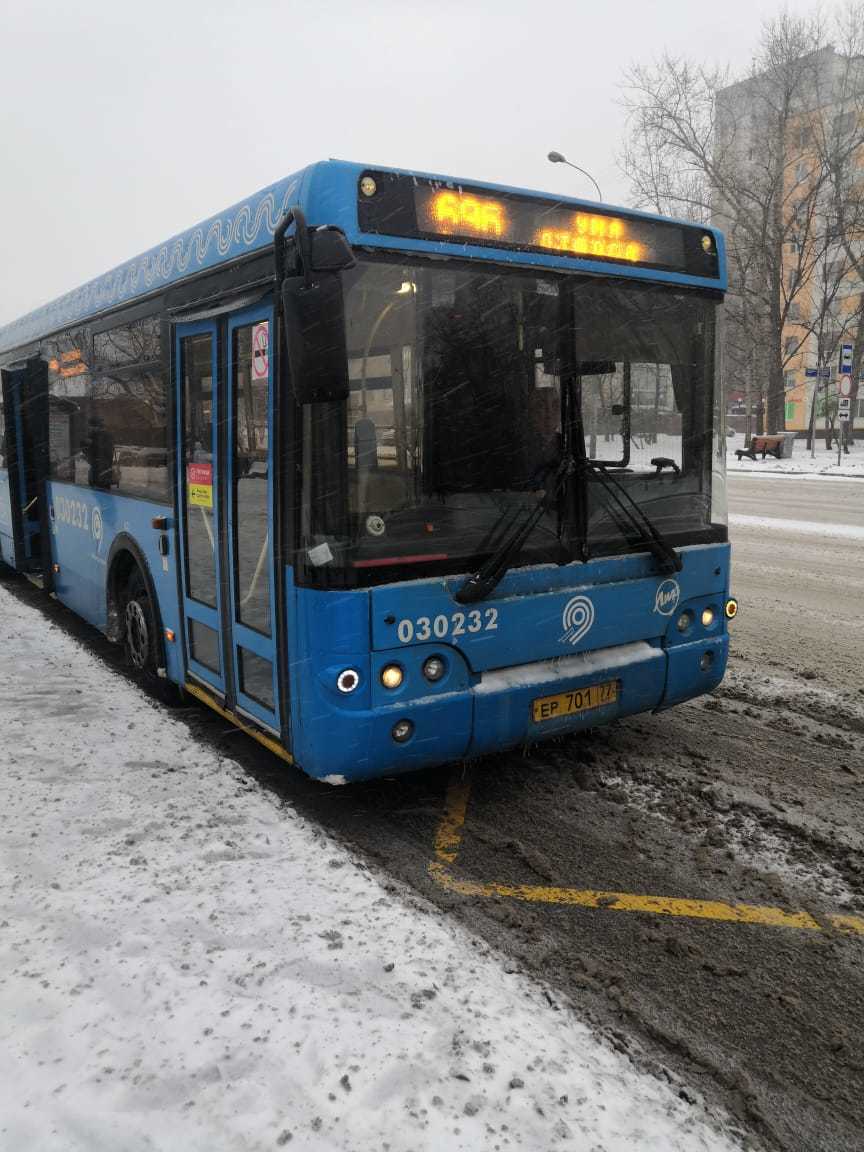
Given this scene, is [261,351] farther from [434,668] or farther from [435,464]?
[434,668]

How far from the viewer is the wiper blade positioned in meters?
4.59

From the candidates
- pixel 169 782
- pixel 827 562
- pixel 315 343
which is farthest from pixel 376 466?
pixel 827 562

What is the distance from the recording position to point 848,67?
1379 inches

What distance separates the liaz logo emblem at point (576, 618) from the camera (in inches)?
178

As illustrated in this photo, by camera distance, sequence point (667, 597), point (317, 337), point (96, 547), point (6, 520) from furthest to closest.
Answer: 1. point (6, 520)
2. point (96, 547)
3. point (667, 597)
4. point (317, 337)

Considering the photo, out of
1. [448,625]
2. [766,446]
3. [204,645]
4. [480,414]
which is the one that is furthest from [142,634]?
[766,446]

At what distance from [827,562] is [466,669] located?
27.4ft

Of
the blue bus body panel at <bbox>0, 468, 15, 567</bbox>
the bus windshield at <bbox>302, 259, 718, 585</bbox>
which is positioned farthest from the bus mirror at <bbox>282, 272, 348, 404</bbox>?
the blue bus body panel at <bbox>0, 468, 15, 567</bbox>

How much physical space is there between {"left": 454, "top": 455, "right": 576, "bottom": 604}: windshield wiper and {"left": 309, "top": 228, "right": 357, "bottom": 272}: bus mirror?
1.40 m

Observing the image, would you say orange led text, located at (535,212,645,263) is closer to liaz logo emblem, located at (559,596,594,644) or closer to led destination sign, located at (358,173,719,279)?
led destination sign, located at (358,173,719,279)

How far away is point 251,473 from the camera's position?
14.6ft

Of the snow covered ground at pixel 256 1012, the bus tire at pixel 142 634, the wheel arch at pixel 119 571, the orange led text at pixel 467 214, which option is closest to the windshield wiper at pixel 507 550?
the orange led text at pixel 467 214

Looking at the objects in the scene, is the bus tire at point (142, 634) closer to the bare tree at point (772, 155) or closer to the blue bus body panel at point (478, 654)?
the blue bus body panel at point (478, 654)

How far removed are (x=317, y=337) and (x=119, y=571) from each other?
3.77 metres
